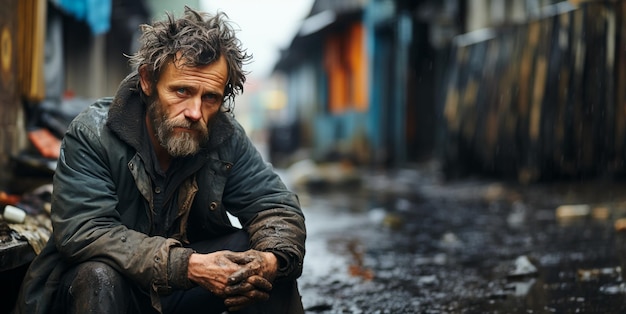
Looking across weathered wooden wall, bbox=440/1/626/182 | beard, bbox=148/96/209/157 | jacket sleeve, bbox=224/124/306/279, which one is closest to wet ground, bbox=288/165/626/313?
weathered wooden wall, bbox=440/1/626/182

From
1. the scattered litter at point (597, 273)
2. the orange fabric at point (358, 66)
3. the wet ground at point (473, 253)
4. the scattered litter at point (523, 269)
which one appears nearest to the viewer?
the wet ground at point (473, 253)

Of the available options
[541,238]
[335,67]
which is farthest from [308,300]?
[335,67]

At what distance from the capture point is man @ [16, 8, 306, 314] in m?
2.58

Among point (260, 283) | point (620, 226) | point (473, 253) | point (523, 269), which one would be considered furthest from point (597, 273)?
point (260, 283)

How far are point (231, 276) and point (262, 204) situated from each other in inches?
20.2

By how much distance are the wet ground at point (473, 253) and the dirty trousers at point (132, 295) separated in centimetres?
105

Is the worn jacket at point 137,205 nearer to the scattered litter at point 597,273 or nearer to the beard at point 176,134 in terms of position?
the beard at point 176,134

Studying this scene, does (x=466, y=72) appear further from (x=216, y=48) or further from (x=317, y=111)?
(x=317, y=111)

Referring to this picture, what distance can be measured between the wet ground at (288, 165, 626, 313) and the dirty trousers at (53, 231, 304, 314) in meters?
1.05

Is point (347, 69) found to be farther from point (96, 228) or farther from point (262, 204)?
point (96, 228)

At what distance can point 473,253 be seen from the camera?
5.49m

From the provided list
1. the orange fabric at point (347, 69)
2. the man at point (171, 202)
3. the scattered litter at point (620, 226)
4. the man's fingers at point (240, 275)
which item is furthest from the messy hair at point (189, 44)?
the orange fabric at point (347, 69)

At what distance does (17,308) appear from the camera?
2.72 metres

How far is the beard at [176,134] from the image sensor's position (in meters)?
2.79
